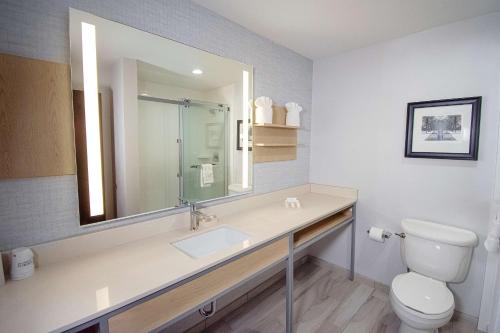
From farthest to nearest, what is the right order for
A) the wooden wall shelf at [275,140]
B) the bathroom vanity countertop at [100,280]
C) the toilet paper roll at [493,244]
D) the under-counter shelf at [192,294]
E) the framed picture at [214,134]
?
the wooden wall shelf at [275,140] → the framed picture at [214,134] → the toilet paper roll at [493,244] → the under-counter shelf at [192,294] → the bathroom vanity countertop at [100,280]

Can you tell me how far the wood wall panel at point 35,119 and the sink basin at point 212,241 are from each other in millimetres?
759

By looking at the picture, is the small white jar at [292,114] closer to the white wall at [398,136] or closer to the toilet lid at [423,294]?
the white wall at [398,136]

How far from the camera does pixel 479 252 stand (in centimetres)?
179

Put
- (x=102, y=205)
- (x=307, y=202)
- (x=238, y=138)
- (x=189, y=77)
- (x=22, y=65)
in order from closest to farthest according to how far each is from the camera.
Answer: (x=22, y=65), (x=102, y=205), (x=189, y=77), (x=238, y=138), (x=307, y=202)

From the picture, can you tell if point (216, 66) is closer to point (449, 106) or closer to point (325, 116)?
point (325, 116)

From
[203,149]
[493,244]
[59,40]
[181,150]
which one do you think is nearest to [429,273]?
[493,244]

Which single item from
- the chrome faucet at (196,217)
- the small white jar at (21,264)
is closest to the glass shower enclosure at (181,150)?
the chrome faucet at (196,217)

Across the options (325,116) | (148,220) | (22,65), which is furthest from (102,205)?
(325,116)

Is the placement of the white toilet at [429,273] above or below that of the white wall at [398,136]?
below

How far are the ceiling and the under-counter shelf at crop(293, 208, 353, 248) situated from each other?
1685 millimetres

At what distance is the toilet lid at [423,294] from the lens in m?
1.48

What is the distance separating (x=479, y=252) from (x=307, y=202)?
1.34 m

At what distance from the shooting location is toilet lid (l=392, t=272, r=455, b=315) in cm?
148

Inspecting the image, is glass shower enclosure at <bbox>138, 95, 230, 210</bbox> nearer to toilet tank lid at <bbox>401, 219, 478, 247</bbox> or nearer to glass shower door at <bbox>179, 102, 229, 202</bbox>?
glass shower door at <bbox>179, 102, 229, 202</bbox>
